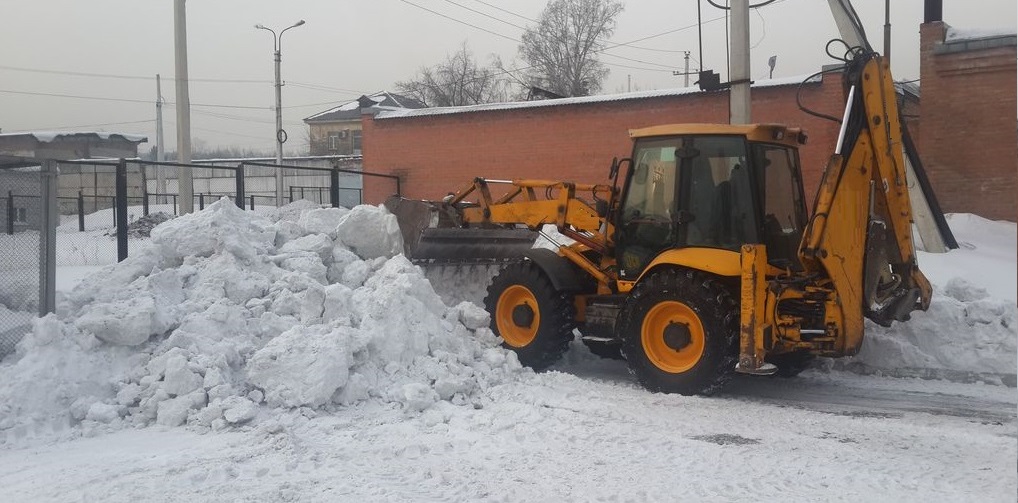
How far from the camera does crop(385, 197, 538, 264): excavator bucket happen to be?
10016mm

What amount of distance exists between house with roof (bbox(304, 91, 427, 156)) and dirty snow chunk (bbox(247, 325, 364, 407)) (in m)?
54.5

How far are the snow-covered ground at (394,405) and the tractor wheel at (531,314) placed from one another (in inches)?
17.9

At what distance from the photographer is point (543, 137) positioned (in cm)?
2373

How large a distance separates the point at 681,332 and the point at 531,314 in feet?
6.13

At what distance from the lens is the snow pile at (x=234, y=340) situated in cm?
644

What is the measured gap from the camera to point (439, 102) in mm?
59719

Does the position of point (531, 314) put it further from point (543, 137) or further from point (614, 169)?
point (543, 137)

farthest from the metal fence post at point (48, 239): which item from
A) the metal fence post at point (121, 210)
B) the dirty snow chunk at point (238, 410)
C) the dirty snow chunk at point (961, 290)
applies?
the dirty snow chunk at point (961, 290)

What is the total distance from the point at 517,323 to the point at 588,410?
7.22 feet

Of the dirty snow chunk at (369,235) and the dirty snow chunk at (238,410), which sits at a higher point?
the dirty snow chunk at (369,235)

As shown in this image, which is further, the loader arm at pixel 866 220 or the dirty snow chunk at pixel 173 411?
the loader arm at pixel 866 220

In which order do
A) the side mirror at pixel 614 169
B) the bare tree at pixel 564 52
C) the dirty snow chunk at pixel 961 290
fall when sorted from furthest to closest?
the bare tree at pixel 564 52, the dirty snow chunk at pixel 961 290, the side mirror at pixel 614 169

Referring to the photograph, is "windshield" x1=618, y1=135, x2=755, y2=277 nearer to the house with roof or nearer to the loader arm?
the loader arm

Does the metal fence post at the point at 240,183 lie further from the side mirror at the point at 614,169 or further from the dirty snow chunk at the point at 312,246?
the side mirror at the point at 614,169
